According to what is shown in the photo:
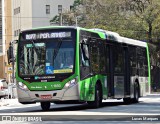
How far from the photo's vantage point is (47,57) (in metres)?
23.8

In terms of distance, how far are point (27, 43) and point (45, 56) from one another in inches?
43.2

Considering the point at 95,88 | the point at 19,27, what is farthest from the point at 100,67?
the point at 19,27

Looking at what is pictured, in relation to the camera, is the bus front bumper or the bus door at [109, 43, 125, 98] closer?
the bus front bumper

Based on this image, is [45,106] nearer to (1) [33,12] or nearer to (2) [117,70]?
(2) [117,70]

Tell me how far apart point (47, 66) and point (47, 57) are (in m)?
0.35

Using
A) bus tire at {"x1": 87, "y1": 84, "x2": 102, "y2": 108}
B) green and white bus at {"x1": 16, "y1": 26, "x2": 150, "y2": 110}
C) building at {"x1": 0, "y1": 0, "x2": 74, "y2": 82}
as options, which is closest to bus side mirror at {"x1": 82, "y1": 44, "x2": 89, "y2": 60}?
green and white bus at {"x1": 16, "y1": 26, "x2": 150, "y2": 110}

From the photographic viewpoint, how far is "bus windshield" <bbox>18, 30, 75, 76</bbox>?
23719 mm

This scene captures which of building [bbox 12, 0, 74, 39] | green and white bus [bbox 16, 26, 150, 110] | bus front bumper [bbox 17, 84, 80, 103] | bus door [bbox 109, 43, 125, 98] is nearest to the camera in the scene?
bus front bumper [bbox 17, 84, 80, 103]

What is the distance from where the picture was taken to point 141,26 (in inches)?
2469

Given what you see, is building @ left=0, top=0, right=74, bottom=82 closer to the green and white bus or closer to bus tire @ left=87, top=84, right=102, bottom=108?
bus tire @ left=87, top=84, right=102, bottom=108

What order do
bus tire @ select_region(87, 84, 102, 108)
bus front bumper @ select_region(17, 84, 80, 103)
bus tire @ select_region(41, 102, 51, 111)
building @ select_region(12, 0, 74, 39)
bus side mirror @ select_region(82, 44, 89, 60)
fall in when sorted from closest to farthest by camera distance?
1. bus front bumper @ select_region(17, 84, 80, 103)
2. bus side mirror @ select_region(82, 44, 89, 60)
3. bus tire @ select_region(87, 84, 102, 108)
4. bus tire @ select_region(41, 102, 51, 111)
5. building @ select_region(12, 0, 74, 39)

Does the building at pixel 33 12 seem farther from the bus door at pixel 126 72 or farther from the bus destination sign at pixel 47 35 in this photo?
the bus destination sign at pixel 47 35

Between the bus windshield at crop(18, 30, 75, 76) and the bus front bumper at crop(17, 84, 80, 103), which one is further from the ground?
the bus windshield at crop(18, 30, 75, 76)

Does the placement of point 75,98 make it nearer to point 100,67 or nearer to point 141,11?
point 100,67
